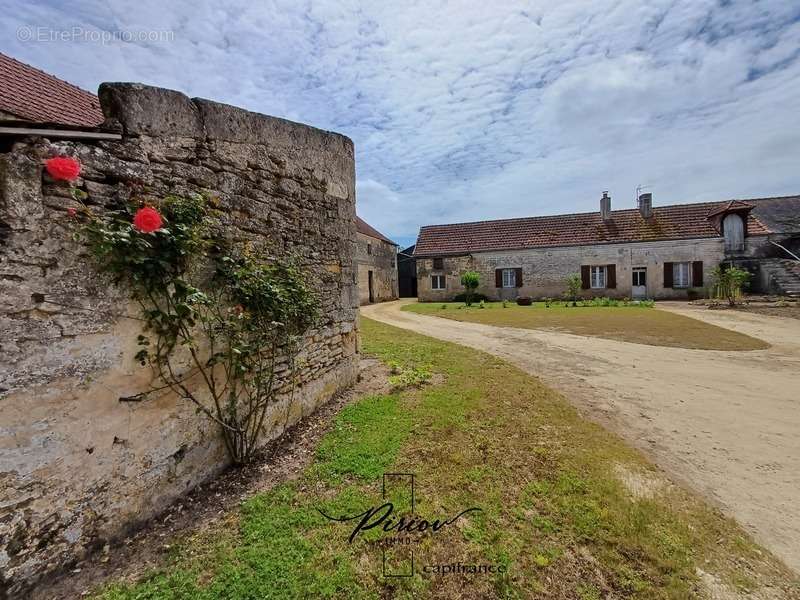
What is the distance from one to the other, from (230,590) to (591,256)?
933 inches

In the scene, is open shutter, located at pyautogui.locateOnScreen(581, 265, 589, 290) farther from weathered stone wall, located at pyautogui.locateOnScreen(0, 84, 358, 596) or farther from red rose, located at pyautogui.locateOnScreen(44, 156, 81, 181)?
red rose, located at pyautogui.locateOnScreen(44, 156, 81, 181)

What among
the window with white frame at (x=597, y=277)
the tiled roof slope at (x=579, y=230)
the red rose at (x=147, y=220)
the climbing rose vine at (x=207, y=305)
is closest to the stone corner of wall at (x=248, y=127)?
the climbing rose vine at (x=207, y=305)

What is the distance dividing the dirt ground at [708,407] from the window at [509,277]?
45.9ft

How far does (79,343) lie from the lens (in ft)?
7.33

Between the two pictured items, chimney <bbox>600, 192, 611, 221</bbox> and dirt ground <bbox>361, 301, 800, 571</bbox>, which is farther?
chimney <bbox>600, 192, 611, 221</bbox>

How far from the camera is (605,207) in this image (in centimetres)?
2230

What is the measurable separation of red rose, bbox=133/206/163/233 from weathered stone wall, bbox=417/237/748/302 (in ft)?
72.7

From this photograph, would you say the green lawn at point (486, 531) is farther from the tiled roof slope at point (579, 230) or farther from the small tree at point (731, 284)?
the tiled roof slope at point (579, 230)

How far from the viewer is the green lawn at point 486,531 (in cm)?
203

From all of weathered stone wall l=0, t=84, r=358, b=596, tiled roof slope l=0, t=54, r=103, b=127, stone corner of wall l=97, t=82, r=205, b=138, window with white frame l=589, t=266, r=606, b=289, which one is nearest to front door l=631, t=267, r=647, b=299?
window with white frame l=589, t=266, r=606, b=289

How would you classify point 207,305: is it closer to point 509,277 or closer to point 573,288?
point 573,288

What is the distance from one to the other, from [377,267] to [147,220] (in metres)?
23.0

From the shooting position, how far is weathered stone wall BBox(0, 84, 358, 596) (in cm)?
197

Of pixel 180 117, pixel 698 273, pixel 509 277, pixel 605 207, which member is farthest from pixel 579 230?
Answer: pixel 180 117
